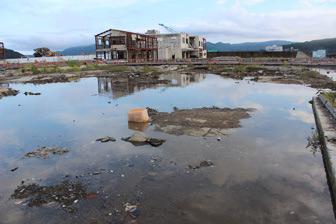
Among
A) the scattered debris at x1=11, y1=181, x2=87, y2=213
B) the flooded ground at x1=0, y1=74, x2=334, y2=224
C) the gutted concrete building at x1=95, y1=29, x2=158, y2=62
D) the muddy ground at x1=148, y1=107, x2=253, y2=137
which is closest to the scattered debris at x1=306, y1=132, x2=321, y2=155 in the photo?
the flooded ground at x1=0, y1=74, x2=334, y2=224

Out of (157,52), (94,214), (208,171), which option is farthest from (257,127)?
(157,52)

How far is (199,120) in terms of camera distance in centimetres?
1925

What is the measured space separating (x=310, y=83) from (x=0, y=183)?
34.0 meters

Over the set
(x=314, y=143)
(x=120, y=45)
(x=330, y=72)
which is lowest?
(x=314, y=143)

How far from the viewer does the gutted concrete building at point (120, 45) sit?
78.3 metres

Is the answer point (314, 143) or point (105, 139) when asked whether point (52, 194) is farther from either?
point (314, 143)

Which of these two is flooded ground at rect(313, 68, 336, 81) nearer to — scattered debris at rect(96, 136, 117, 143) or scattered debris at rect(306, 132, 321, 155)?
scattered debris at rect(306, 132, 321, 155)

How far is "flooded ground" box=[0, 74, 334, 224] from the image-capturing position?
9.24 m

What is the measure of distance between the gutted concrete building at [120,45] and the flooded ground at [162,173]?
5855 cm

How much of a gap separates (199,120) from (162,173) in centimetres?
775

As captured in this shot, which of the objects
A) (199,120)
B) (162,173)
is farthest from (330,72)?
(162,173)

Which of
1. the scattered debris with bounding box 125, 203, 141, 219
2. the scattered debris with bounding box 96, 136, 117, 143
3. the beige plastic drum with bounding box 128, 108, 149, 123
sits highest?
the beige plastic drum with bounding box 128, 108, 149, 123

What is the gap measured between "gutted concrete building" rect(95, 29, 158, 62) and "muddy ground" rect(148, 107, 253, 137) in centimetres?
5495

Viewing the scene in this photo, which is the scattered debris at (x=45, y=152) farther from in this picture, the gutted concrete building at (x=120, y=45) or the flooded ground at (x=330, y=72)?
the gutted concrete building at (x=120, y=45)
